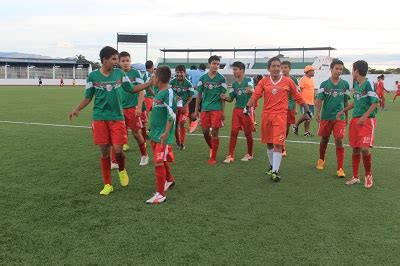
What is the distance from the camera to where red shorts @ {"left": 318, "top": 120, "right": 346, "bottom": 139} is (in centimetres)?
722

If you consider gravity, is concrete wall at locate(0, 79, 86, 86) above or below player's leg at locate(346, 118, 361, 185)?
above

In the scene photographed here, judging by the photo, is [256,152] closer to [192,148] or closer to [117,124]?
[192,148]

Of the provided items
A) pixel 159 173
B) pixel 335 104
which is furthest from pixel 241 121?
pixel 159 173

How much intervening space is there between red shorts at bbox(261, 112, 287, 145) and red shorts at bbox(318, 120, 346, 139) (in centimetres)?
96

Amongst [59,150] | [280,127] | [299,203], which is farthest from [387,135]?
[59,150]

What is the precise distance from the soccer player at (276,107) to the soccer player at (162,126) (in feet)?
5.97

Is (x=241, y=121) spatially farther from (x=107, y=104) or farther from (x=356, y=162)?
(x=107, y=104)

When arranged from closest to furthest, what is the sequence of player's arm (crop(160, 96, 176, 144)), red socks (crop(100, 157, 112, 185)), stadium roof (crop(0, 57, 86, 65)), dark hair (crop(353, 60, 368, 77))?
player's arm (crop(160, 96, 176, 144)) < red socks (crop(100, 157, 112, 185)) < dark hair (crop(353, 60, 368, 77)) < stadium roof (crop(0, 57, 86, 65))

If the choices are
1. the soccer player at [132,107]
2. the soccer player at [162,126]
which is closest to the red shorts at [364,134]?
the soccer player at [162,126]

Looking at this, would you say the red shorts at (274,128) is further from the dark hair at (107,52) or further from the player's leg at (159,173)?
the dark hair at (107,52)

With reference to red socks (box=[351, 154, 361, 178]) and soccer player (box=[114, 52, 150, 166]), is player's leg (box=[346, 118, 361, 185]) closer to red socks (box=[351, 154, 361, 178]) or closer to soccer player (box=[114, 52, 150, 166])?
red socks (box=[351, 154, 361, 178])

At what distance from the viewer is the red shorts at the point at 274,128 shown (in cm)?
668

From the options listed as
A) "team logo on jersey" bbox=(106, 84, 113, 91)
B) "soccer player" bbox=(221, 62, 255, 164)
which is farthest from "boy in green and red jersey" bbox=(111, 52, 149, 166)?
"team logo on jersey" bbox=(106, 84, 113, 91)

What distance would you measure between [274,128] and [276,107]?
13.1 inches
